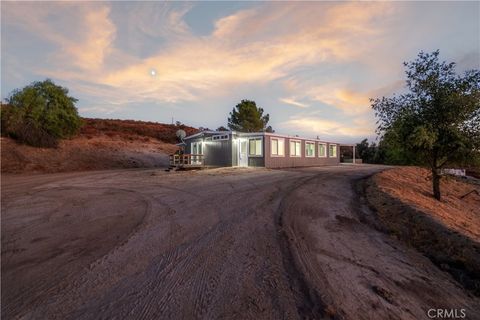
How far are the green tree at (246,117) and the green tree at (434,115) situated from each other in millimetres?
29334

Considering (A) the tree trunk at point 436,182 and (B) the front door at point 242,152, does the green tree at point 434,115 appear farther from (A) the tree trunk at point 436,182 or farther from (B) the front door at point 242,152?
(B) the front door at point 242,152

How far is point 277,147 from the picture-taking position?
21094 millimetres

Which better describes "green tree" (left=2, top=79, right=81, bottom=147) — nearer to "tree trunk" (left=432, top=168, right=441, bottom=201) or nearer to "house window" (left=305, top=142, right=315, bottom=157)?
"house window" (left=305, top=142, right=315, bottom=157)

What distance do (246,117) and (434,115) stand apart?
103ft

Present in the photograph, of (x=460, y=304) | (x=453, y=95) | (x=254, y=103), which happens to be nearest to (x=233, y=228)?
(x=460, y=304)

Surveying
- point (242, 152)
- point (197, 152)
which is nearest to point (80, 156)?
point (197, 152)

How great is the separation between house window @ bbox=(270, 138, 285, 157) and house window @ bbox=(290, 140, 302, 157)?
1440 millimetres

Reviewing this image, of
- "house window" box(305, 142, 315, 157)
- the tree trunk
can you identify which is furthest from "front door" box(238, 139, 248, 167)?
the tree trunk

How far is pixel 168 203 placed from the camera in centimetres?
762

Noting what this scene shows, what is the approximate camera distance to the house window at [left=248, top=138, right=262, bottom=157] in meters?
20.2

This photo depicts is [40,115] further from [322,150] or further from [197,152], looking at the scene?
[322,150]

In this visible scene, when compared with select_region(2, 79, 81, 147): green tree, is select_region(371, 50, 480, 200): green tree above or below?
below

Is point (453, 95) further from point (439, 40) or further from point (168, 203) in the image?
point (168, 203)

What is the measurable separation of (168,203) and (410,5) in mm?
16319
